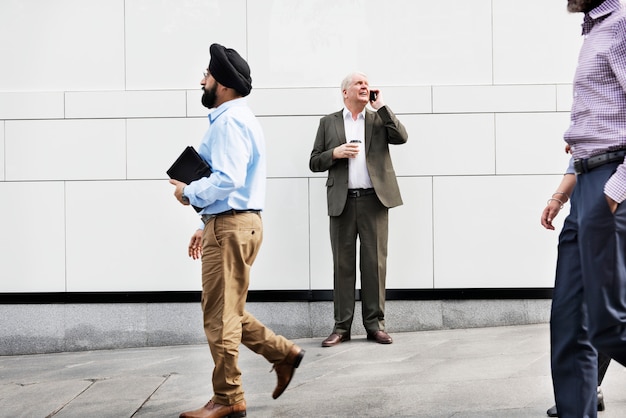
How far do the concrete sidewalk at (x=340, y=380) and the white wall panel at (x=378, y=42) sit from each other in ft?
7.72

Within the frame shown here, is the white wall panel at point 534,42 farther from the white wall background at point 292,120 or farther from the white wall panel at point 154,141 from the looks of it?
the white wall panel at point 154,141

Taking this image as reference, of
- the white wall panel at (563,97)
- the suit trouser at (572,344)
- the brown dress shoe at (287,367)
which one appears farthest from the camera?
the white wall panel at (563,97)

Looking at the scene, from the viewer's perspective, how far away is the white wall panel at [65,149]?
7453 millimetres

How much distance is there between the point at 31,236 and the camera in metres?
7.47

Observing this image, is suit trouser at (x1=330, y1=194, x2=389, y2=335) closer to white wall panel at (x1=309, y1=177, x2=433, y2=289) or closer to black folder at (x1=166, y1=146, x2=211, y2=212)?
white wall panel at (x1=309, y1=177, x2=433, y2=289)

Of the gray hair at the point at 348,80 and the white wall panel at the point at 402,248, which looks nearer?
the gray hair at the point at 348,80

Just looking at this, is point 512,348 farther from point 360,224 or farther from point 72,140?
point 72,140

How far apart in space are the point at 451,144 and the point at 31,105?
12.5ft

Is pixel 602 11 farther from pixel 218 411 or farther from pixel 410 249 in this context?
pixel 410 249

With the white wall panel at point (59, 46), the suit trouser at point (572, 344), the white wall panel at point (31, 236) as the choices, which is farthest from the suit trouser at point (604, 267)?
the white wall panel at point (31, 236)

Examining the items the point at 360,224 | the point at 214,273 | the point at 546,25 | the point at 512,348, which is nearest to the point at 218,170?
the point at 214,273

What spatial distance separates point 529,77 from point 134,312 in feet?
13.6

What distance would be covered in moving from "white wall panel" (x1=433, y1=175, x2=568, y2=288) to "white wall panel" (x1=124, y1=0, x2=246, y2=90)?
2.18 meters

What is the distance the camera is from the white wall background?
292 inches
